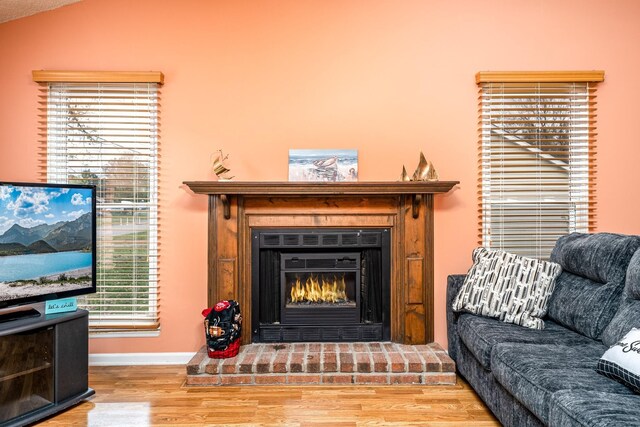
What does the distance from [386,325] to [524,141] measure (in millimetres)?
1829

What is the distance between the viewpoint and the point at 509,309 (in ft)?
8.75

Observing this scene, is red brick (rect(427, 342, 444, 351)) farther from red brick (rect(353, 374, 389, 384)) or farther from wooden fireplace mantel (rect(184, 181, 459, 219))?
wooden fireplace mantel (rect(184, 181, 459, 219))

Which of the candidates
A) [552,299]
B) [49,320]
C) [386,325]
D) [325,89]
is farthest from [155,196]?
[552,299]

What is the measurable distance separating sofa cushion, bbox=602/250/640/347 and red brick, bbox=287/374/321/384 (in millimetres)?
1716

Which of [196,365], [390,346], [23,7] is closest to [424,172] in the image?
[390,346]

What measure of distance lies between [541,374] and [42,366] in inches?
106

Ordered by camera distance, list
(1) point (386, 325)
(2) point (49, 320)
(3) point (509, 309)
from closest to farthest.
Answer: (2) point (49, 320) → (3) point (509, 309) → (1) point (386, 325)

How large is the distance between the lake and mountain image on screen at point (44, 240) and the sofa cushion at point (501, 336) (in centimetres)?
250

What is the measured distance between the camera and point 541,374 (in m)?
1.83

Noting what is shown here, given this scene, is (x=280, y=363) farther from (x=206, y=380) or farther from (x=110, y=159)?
(x=110, y=159)

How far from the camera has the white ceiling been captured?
10.1ft

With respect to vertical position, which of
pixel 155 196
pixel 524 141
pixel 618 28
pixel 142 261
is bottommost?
pixel 142 261

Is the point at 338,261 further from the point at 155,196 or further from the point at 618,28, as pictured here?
the point at 618,28

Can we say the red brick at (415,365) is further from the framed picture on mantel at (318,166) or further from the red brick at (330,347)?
the framed picture on mantel at (318,166)
